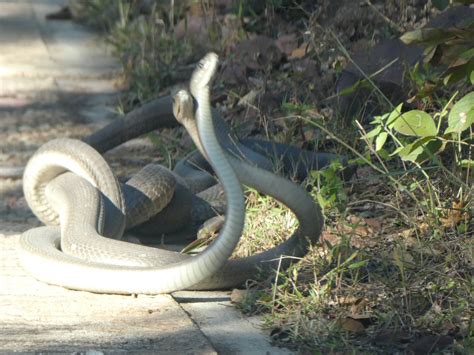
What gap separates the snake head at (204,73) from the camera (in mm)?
4105

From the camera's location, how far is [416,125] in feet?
15.4

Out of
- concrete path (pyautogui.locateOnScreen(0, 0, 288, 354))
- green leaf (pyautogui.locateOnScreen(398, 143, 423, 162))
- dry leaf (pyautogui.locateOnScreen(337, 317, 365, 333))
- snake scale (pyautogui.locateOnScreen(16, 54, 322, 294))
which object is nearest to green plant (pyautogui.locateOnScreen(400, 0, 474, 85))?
green leaf (pyautogui.locateOnScreen(398, 143, 423, 162))

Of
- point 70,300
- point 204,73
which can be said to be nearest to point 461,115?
point 204,73

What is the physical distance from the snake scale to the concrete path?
0.09 metres

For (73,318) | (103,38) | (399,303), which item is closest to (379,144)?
(399,303)

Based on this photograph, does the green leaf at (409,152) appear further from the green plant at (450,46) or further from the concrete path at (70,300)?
the concrete path at (70,300)

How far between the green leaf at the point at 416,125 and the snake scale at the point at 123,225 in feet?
1.58

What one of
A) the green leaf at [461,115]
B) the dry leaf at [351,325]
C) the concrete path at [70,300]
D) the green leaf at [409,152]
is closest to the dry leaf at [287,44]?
the concrete path at [70,300]

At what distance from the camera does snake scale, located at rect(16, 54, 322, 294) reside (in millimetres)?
4250

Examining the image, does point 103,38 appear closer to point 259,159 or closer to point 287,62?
point 287,62

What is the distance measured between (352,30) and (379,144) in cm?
285

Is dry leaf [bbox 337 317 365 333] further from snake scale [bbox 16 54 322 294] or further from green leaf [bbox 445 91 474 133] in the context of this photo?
green leaf [bbox 445 91 474 133]

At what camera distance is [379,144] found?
4.80 m

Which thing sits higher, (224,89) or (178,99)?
(178,99)
